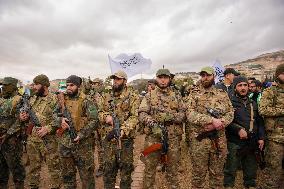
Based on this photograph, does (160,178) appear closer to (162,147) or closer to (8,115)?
(162,147)

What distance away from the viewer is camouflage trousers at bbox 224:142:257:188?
5.71 m

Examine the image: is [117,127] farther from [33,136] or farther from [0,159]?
[0,159]

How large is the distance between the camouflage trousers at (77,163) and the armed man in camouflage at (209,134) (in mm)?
2022

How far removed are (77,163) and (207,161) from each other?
2.52 metres

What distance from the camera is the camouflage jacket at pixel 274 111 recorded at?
5258mm

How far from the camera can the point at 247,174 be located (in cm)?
593

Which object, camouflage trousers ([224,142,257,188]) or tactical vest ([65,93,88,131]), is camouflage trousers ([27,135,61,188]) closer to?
tactical vest ([65,93,88,131])

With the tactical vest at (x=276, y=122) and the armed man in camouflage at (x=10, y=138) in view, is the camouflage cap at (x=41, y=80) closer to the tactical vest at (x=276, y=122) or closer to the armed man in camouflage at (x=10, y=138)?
the armed man in camouflage at (x=10, y=138)

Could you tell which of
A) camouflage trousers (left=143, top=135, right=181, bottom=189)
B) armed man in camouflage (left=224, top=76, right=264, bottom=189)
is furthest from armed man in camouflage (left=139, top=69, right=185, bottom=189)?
armed man in camouflage (left=224, top=76, right=264, bottom=189)

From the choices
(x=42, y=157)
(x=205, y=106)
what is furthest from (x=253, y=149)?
(x=42, y=157)

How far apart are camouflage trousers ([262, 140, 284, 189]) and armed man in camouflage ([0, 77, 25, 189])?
5.02m

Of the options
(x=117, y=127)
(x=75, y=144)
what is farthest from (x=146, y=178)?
(x=75, y=144)

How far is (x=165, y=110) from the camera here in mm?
5488

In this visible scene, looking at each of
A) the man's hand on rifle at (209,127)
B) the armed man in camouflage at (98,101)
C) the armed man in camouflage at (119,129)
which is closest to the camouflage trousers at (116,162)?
the armed man in camouflage at (119,129)
